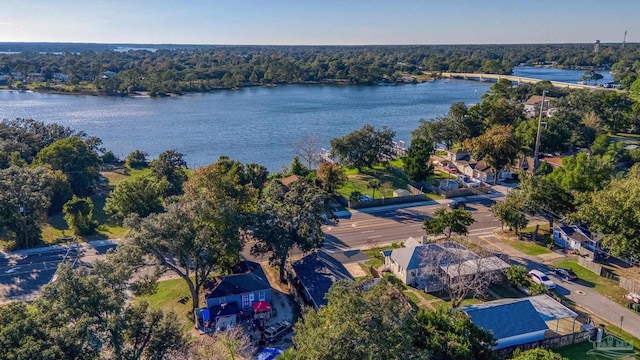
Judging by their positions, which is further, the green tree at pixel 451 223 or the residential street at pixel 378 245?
the green tree at pixel 451 223

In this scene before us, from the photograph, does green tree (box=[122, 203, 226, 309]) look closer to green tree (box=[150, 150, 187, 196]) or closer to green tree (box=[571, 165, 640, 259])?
green tree (box=[150, 150, 187, 196])

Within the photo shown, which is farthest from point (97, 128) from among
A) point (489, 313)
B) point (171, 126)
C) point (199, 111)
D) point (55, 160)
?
point (489, 313)

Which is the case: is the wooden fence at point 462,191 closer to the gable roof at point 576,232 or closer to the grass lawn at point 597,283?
the gable roof at point 576,232

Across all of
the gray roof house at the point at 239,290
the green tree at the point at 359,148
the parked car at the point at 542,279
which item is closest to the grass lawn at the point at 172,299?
the gray roof house at the point at 239,290

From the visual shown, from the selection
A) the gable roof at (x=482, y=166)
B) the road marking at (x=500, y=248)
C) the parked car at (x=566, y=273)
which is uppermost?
the gable roof at (x=482, y=166)

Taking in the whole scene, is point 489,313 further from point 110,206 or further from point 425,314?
point 110,206

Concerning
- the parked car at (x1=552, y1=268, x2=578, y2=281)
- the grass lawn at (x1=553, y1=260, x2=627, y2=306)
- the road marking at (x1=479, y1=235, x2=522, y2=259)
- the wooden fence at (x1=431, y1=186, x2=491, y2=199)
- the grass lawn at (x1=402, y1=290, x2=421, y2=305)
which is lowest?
the grass lawn at (x1=402, y1=290, x2=421, y2=305)

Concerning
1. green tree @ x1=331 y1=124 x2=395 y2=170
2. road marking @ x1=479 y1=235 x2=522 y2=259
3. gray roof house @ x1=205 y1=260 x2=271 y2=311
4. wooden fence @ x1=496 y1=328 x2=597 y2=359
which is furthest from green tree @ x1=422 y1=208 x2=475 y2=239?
green tree @ x1=331 y1=124 x2=395 y2=170
